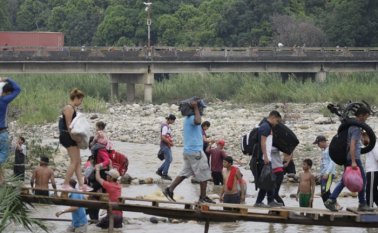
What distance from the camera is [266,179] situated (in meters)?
16.2

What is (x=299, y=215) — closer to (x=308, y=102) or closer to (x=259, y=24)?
(x=308, y=102)

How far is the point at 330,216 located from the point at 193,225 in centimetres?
427

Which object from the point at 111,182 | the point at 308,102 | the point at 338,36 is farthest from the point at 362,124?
the point at 338,36

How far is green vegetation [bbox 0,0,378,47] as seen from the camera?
3290 inches

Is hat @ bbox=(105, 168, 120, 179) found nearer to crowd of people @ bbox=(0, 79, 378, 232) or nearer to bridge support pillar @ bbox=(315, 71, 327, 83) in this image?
crowd of people @ bbox=(0, 79, 378, 232)

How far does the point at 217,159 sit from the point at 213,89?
1829 inches

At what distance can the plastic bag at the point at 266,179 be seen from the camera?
16156mm

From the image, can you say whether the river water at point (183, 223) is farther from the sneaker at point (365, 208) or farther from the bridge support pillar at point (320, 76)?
the bridge support pillar at point (320, 76)

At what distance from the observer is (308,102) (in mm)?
61125

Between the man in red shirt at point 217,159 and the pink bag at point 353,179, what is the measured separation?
7.22 meters

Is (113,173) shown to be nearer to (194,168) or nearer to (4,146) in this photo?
(194,168)

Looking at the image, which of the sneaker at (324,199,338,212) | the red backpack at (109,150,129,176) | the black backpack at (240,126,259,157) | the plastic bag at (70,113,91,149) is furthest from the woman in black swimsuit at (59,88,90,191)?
the sneaker at (324,199,338,212)

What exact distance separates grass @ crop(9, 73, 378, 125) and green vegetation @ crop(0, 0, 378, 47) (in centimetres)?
1251

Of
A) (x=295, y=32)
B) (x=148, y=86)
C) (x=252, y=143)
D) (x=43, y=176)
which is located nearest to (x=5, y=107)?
(x=43, y=176)
